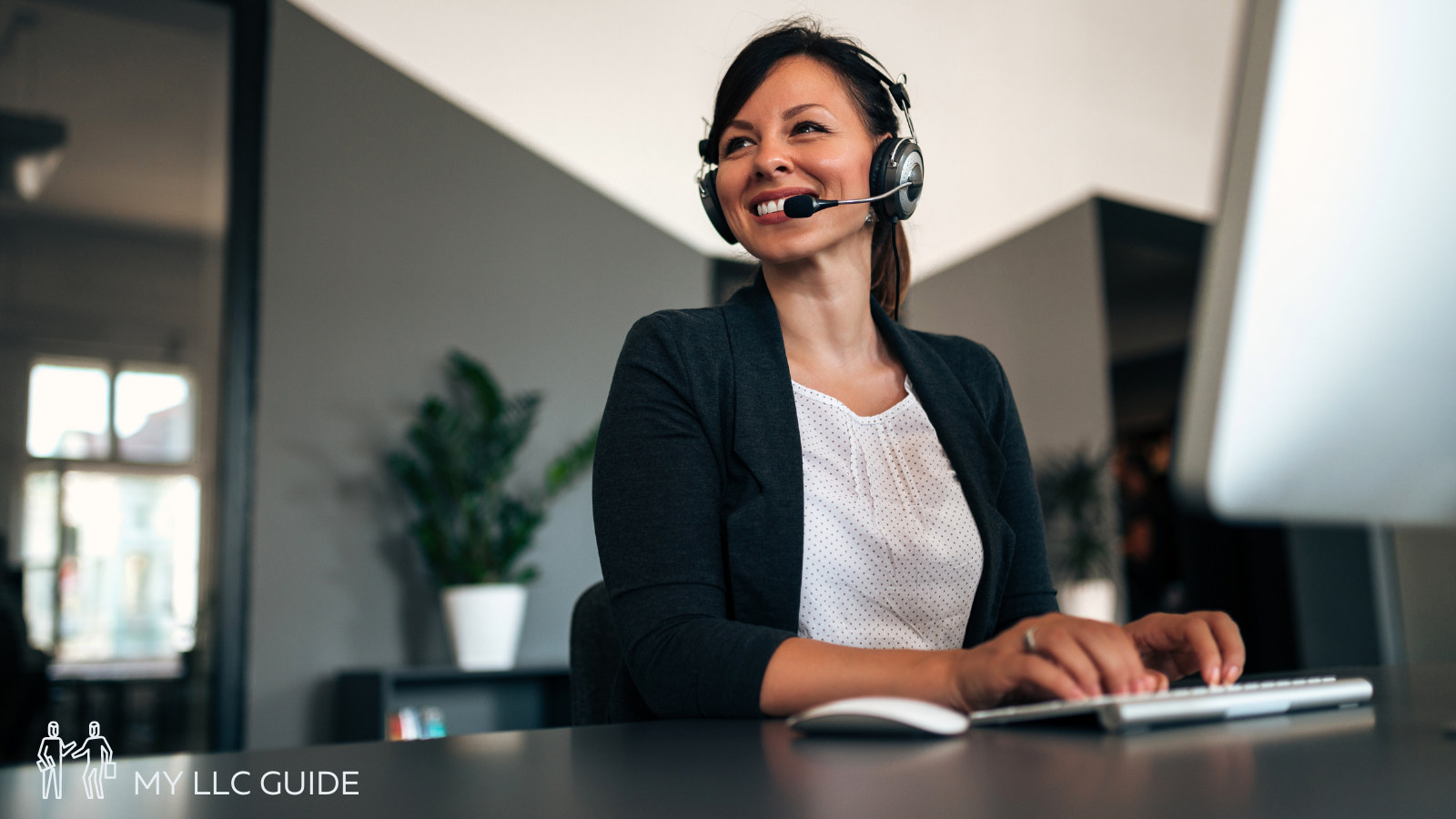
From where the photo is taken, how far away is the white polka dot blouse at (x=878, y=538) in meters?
1.18

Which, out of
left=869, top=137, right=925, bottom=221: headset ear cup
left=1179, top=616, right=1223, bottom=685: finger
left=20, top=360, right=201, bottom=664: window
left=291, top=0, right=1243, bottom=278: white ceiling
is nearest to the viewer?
left=1179, top=616, right=1223, bottom=685: finger

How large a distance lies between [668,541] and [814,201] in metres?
0.52

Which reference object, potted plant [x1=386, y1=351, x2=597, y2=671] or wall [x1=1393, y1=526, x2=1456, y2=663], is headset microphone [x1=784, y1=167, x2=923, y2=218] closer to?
potted plant [x1=386, y1=351, x2=597, y2=671]

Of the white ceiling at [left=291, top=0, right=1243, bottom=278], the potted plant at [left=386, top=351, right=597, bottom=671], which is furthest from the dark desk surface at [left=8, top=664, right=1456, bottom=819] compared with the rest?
the potted plant at [left=386, top=351, right=597, bottom=671]

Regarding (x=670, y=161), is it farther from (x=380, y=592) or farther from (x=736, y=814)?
(x=736, y=814)

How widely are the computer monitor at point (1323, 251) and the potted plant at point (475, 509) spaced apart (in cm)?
286

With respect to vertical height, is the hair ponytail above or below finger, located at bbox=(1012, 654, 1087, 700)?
above

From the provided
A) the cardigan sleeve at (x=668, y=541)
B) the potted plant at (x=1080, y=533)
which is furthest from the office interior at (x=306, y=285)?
the cardigan sleeve at (x=668, y=541)

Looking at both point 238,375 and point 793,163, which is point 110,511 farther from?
point 793,163

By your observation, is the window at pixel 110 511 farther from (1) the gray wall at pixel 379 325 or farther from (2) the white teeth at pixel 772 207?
(2) the white teeth at pixel 772 207

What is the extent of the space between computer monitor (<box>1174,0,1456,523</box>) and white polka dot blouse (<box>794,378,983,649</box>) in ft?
2.18

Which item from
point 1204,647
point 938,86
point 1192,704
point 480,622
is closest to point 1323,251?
point 1192,704

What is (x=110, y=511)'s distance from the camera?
3.10 meters

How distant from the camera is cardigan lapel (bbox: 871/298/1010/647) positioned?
4.08 feet
